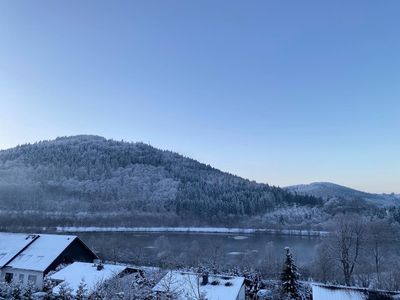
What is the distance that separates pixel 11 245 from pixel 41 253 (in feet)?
13.8

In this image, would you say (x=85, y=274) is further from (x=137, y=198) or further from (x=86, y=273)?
(x=137, y=198)

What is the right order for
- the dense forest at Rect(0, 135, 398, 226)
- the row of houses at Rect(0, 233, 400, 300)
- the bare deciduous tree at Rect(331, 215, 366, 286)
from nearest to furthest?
the row of houses at Rect(0, 233, 400, 300) < the bare deciduous tree at Rect(331, 215, 366, 286) < the dense forest at Rect(0, 135, 398, 226)

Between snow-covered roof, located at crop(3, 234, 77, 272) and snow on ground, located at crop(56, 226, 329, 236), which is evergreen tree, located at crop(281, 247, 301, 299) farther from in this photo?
snow on ground, located at crop(56, 226, 329, 236)

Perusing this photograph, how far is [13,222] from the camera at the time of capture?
4151 inches

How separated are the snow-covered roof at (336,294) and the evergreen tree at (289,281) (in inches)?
145

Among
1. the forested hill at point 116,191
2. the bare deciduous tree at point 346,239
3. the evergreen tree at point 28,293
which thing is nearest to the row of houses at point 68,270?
the evergreen tree at point 28,293

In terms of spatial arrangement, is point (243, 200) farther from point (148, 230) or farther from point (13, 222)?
point (13, 222)

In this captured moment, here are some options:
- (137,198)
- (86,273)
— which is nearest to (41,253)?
Result: (86,273)

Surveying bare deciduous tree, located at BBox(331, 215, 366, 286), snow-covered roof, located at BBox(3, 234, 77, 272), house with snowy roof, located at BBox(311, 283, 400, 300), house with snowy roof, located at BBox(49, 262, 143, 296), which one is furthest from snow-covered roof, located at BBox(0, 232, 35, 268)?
bare deciduous tree, located at BBox(331, 215, 366, 286)

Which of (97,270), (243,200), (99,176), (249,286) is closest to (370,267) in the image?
(249,286)

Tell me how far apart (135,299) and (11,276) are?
18.5 metres

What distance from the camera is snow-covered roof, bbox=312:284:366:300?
25.2 meters

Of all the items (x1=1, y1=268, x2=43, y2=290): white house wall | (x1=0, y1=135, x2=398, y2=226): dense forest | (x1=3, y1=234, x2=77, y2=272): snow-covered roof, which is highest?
(x1=0, y1=135, x2=398, y2=226): dense forest

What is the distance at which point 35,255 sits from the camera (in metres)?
36.4
